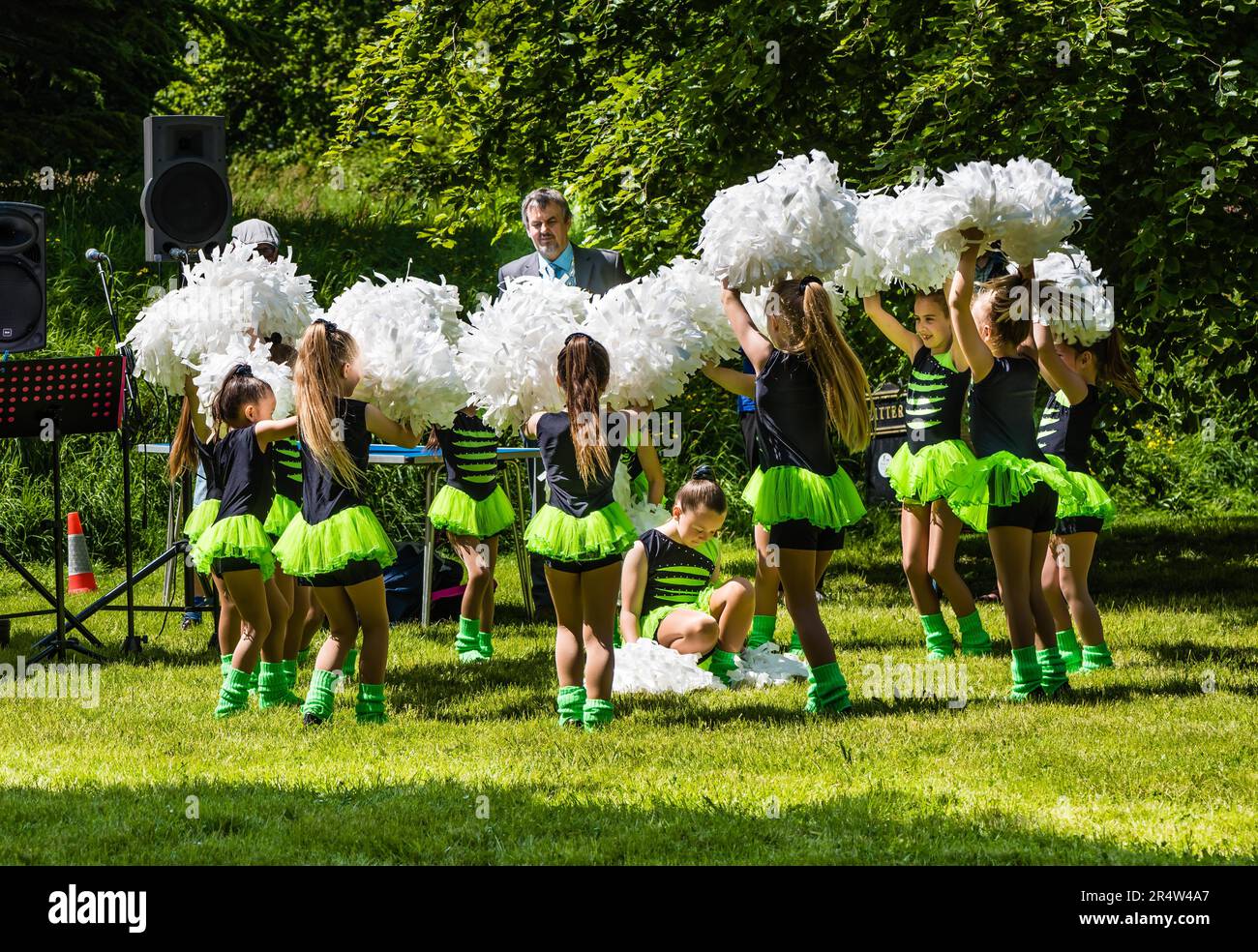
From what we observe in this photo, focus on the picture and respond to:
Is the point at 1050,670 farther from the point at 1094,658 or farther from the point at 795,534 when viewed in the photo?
the point at 795,534

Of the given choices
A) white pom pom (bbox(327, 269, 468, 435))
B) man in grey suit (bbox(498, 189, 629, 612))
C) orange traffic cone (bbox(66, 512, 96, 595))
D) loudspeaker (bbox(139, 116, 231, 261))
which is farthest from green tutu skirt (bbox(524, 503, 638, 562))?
orange traffic cone (bbox(66, 512, 96, 595))

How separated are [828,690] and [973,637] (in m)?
1.68

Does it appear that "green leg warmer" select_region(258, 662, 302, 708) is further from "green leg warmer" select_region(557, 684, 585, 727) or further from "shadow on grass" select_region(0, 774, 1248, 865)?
"shadow on grass" select_region(0, 774, 1248, 865)

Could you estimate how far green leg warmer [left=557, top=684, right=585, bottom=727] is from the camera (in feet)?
19.8

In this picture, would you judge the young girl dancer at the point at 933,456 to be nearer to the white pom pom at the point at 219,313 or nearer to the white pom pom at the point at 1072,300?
the white pom pom at the point at 1072,300

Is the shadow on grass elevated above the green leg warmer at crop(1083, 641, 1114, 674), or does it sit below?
below

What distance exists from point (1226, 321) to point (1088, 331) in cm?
261

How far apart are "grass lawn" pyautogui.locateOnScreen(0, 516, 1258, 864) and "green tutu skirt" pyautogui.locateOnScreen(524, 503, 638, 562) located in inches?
28.1

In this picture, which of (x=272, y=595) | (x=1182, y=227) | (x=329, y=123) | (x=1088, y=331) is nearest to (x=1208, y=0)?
(x=1182, y=227)

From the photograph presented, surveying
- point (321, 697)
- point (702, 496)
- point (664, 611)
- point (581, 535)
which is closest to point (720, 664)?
point (664, 611)

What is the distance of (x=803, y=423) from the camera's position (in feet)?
19.8

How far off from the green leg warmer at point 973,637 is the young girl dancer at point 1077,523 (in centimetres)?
45

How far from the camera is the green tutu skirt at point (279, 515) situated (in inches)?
258

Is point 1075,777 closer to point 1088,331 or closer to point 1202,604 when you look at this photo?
point 1088,331
